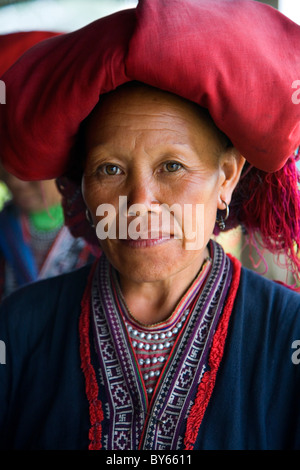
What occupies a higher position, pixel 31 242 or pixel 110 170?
pixel 110 170

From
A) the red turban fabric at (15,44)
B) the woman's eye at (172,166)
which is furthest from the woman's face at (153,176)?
the red turban fabric at (15,44)

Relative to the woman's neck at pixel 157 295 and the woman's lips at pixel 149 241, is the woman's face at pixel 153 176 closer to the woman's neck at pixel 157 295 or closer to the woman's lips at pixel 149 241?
the woman's lips at pixel 149 241

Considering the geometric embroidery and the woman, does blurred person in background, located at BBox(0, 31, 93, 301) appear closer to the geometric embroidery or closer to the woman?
the woman

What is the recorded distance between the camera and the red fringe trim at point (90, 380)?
125 centimetres

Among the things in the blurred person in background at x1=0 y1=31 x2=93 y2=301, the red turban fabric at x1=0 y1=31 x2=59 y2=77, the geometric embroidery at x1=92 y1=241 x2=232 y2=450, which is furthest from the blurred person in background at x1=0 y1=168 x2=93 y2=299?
the geometric embroidery at x1=92 y1=241 x2=232 y2=450

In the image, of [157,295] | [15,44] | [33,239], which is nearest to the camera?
[157,295]

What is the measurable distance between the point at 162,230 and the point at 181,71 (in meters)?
0.39

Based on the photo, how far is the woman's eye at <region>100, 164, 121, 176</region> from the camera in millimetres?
1273

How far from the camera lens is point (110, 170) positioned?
1282 mm

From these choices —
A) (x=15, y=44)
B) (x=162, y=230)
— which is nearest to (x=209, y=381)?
(x=162, y=230)

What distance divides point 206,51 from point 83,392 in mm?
931

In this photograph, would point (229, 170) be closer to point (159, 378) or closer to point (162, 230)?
point (162, 230)
